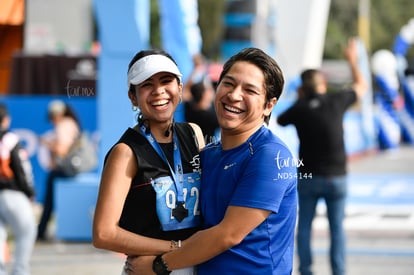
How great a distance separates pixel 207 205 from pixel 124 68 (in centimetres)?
637

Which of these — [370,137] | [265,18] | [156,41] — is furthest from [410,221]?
[156,41]

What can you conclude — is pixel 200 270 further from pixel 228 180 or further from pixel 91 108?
pixel 91 108

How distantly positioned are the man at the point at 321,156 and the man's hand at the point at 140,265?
3865 millimetres

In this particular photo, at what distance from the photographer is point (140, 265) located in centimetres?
290

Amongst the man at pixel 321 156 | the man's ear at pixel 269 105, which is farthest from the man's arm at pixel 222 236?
the man at pixel 321 156

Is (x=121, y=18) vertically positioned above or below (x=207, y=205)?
above

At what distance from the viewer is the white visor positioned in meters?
2.96

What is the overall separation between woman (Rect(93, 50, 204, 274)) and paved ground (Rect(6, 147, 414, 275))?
509cm

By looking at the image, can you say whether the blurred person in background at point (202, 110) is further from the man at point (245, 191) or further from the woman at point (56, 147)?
the man at point (245, 191)

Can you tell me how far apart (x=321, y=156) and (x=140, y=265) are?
4.09 m

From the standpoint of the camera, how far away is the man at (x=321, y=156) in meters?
6.76

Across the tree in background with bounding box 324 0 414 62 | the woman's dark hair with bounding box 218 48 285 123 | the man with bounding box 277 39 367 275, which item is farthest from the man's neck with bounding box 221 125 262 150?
the tree in background with bounding box 324 0 414 62

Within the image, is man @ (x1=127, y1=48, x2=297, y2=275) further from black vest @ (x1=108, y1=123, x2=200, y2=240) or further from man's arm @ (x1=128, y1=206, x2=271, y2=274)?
black vest @ (x1=108, y1=123, x2=200, y2=240)

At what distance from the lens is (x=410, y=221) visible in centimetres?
1123
